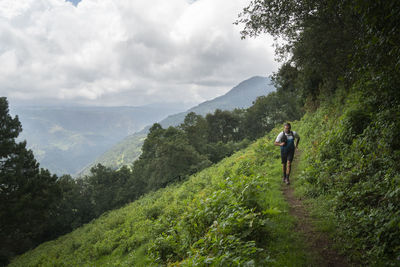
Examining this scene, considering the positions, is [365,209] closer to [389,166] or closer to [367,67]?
[389,166]

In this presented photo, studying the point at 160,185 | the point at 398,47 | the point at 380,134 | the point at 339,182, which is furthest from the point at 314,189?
the point at 160,185

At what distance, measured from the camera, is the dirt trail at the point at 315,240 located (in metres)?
4.09

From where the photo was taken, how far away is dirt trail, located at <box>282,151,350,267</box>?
4.09m

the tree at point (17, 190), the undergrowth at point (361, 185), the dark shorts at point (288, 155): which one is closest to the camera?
the undergrowth at point (361, 185)

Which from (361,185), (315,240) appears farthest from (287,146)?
(315,240)

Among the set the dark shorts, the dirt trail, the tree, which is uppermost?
the tree

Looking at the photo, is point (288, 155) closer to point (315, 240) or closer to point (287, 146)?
point (287, 146)

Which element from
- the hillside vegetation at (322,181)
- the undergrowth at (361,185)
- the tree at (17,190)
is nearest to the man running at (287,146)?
the hillside vegetation at (322,181)

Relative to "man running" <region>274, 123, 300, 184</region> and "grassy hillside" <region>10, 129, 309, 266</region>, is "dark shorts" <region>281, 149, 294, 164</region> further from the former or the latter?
"grassy hillside" <region>10, 129, 309, 266</region>

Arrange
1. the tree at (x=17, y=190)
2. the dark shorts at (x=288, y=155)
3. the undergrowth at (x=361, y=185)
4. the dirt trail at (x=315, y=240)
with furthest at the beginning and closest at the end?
the tree at (x=17, y=190), the dark shorts at (x=288, y=155), the dirt trail at (x=315, y=240), the undergrowth at (x=361, y=185)

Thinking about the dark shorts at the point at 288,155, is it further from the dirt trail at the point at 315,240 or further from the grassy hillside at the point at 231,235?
the dirt trail at the point at 315,240

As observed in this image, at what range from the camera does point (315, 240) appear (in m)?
4.79

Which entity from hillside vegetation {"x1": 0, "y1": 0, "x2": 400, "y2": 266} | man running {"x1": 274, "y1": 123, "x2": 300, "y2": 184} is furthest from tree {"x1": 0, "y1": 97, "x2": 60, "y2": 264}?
man running {"x1": 274, "y1": 123, "x2": 300, "y2": 184}

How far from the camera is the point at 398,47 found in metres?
3.91
